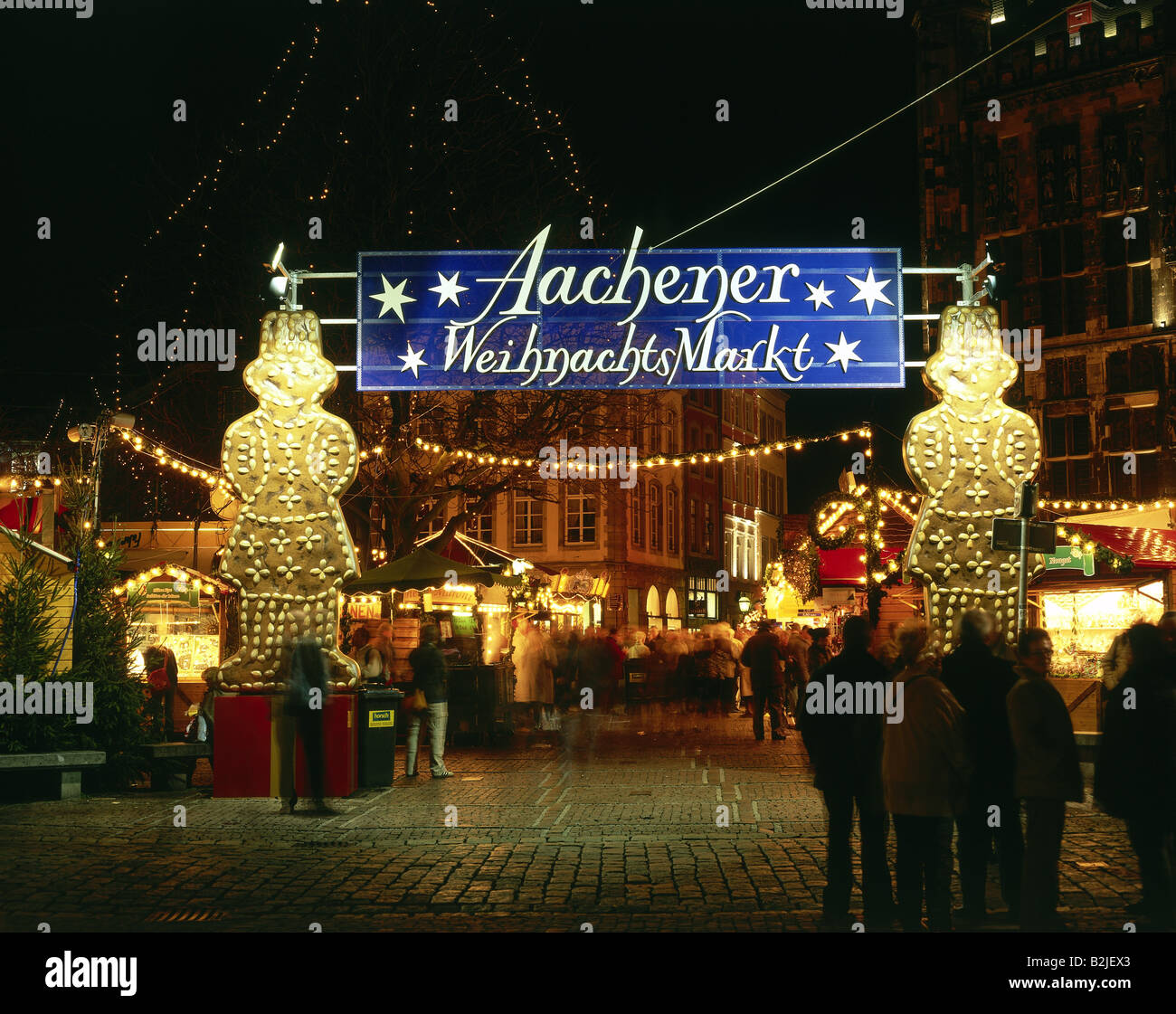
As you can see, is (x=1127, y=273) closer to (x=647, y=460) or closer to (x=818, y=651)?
(x=818, y=651)

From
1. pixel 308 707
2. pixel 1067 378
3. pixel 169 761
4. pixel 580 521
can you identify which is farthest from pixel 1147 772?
pixel 580 521

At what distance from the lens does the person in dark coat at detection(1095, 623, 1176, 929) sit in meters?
7.82

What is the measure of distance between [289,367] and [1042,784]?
29.6 ft

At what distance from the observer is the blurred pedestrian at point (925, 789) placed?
24.0 ft

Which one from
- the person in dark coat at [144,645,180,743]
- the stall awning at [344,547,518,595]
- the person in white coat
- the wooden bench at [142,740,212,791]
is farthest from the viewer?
the person in white coat

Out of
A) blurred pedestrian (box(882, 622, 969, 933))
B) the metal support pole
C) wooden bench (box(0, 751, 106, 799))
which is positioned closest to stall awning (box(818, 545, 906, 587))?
the metal support pole

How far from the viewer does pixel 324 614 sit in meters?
14.0

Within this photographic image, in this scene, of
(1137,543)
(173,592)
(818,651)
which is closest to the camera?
(1137,543)

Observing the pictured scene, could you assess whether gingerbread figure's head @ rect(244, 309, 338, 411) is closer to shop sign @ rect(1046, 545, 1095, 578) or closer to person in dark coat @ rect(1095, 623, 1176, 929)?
person in dark coat @ rect(1095, 623, 1176, 929)

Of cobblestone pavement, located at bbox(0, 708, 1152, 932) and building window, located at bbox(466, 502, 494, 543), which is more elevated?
building window, located at bbox(466, 502, 494, 543)

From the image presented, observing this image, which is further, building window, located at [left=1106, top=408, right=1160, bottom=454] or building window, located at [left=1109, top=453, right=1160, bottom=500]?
building window, located at [left=1106, top=408, right=1160, bottom=454]

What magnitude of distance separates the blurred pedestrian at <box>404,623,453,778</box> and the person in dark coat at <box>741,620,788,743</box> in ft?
22.0

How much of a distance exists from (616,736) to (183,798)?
1040 cm

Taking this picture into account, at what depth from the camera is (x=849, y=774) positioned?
26.2ft
